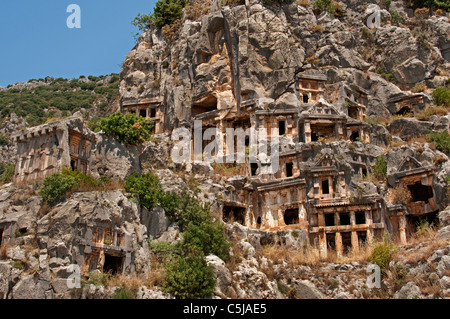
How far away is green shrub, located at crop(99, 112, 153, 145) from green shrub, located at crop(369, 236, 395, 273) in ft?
58.1

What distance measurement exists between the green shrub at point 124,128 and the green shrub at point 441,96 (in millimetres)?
28226

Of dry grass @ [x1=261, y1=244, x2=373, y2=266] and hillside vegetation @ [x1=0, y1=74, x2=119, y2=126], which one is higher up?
hillside vegetation @ [x1=0, y1=74, x2=119, y2=126]

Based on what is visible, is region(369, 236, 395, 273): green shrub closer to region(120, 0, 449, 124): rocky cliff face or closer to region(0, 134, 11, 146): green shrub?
region(120, 0, 449, 124): rocky cliff face

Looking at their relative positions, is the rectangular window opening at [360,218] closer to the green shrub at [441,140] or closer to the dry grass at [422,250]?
the dry grass at [422,250]

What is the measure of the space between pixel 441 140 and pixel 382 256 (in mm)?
13350

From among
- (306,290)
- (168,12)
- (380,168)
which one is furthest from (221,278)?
(168,12)

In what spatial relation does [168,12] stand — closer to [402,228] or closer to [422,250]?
[402,228]

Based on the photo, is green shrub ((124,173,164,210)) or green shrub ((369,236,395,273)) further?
green shrub ((124,173,164,210))

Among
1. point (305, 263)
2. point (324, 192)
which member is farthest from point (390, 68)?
point (305, 263)

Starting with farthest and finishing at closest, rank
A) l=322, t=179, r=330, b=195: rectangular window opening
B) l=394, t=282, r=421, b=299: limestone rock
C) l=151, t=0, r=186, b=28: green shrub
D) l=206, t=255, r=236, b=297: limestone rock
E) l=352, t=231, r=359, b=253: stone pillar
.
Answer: l=151, t=0, r=186, b=28: green shrub → l=322, t=179, r=330, b=195: rectangular window opening → l=352, t=231, r=359, b=253: stone pillar → l=206, t=255, r=236, b=297: limestone rock → l=394, t=282, r=421, b=299: limestone rock

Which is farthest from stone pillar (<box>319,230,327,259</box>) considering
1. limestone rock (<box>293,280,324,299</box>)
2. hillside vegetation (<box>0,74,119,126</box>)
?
hillside vegetation (<box>0,74,119,126</box>)

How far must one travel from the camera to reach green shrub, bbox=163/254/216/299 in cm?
2773

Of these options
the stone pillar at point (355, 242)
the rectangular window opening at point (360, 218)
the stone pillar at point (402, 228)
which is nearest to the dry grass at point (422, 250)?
the stone pillar at point (402, 228)

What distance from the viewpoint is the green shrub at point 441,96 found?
48.6 m
